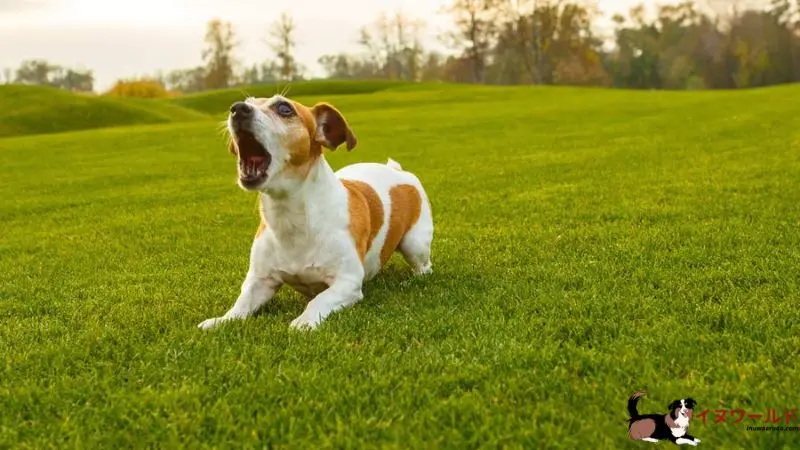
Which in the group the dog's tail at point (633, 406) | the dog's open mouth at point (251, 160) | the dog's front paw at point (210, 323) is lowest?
the dog's front paw at point (210, 323)

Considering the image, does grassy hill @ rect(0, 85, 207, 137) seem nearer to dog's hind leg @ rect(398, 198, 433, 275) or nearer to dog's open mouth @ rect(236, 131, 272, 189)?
dog's hind leg @ rect(398, 198, 433, 275)

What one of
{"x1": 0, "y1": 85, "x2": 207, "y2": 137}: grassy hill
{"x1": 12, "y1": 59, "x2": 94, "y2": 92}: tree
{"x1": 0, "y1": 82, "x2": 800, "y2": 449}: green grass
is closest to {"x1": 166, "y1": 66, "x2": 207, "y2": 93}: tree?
{"x1": 12, "y1": 59, "x2": 94, "y2": 92}: tree

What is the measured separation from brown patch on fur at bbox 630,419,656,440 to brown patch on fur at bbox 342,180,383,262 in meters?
2.32

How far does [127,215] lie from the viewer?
9.69 m

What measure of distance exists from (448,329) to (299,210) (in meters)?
1.15

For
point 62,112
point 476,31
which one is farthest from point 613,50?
point 62,112

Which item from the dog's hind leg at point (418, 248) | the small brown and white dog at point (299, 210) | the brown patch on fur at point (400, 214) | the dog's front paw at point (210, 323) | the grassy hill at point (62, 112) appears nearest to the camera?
the dog's front paw at point (210, 323)

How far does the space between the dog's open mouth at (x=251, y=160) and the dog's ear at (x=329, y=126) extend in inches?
17.3

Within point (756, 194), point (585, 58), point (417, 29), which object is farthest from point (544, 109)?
point (417, 29)

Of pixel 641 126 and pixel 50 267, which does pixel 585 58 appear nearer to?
pixel 641 126

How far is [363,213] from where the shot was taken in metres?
4.71

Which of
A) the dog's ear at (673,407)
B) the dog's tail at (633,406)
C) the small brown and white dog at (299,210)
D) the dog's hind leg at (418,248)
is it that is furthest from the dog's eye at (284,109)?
the dog's ear at (673,407)

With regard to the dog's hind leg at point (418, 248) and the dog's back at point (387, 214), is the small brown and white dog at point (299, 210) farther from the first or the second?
the dog's hind leg at point (418, 248)

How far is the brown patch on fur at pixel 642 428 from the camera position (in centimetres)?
250
